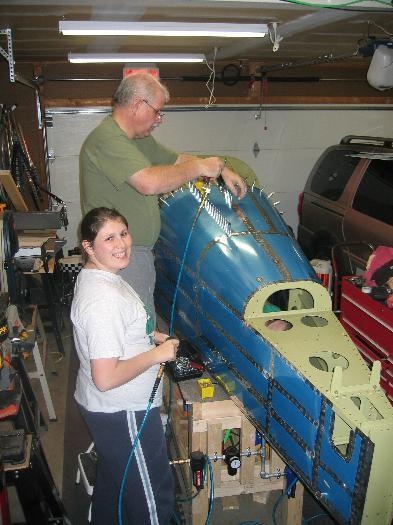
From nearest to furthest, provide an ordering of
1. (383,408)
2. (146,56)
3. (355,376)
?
(383,408) → (355,376) → (146,56)

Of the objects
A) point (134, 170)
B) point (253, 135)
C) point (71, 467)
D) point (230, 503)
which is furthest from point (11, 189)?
point (230, 503)

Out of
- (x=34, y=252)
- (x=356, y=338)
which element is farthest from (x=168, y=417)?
(x=34, y=252)

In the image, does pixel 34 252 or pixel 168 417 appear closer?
pixel 168 417

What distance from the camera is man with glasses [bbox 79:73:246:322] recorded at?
2719 mm

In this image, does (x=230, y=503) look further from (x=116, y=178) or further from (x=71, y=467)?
(x=116, y=178)

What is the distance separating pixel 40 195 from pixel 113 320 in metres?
6.00

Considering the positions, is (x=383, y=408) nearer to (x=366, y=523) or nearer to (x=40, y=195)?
(x=366, y=523)

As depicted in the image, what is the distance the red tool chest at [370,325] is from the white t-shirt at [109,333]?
2.25 metres

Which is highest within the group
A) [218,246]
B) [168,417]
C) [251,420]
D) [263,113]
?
[263,113]

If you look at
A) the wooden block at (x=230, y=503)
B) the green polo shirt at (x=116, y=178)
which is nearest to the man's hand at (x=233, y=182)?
the green polo shirt at (x=116, y=178)

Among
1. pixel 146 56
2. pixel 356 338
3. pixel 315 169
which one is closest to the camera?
pixel 356 338

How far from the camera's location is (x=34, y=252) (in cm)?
525

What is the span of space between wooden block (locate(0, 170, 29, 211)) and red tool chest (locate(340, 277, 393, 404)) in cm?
399

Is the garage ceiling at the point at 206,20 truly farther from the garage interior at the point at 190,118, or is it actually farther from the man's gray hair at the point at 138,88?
the man's gray hair at the point at 138,88
